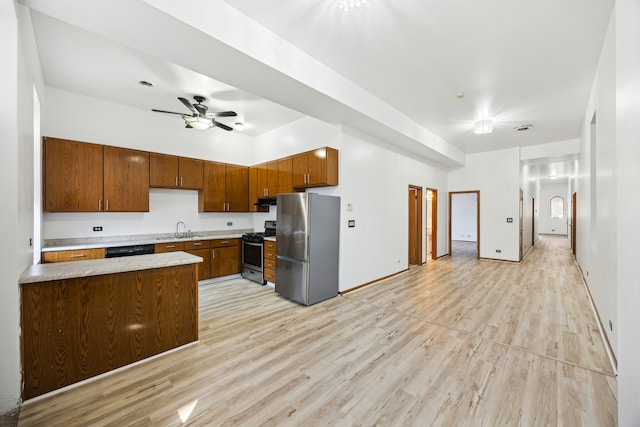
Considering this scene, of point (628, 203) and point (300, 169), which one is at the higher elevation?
point (300, 169)

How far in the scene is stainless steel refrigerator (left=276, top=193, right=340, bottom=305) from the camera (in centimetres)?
365

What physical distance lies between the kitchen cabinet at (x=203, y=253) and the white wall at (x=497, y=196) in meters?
7.16

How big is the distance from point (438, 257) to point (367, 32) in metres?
6.38

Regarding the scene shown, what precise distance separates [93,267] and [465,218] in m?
12.7

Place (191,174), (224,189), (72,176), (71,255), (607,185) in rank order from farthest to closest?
(224,189) < (191,174) < (72,176) < (71,255) < (607,185)

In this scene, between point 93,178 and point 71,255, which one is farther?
point 93,178

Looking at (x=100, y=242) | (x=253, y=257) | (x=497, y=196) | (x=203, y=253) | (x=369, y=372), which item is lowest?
(x=369, y=372)

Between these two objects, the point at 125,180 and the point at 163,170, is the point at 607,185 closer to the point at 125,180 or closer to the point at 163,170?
the point at 163,170

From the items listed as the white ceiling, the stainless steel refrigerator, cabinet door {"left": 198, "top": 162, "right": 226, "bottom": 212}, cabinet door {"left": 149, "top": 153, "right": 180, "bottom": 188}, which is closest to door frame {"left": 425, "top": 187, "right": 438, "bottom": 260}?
the white ceiling

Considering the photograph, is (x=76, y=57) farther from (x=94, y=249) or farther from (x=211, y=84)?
(x=94, y=249)

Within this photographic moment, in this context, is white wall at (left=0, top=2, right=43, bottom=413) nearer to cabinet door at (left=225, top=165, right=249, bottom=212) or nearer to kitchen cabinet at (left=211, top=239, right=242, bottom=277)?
kitchen cabinet at (left=211, top=239, right=242, bottom=277)

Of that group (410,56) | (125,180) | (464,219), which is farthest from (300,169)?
(464,219)

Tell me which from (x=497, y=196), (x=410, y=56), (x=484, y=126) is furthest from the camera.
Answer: (x=497, y=196)

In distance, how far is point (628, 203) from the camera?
1.58 m
